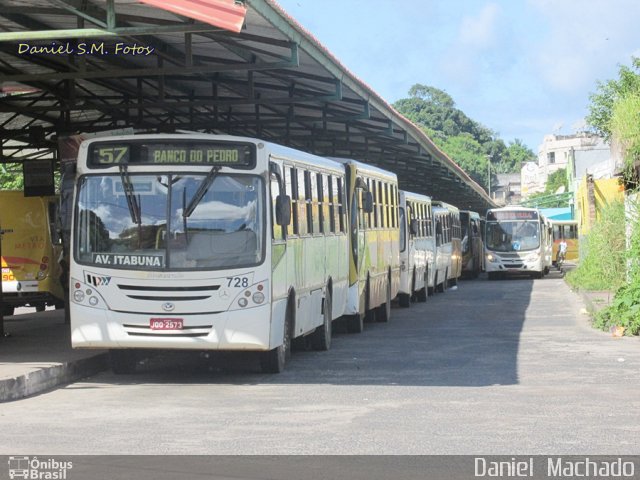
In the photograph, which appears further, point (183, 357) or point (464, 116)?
point (464, 116)

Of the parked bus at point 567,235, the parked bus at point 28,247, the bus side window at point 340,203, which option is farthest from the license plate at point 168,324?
the parked bus at point 567,235

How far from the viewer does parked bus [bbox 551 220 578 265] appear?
66.9m

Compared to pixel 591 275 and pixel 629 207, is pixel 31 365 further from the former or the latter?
pixel 591 275

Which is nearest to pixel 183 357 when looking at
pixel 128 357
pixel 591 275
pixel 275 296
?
pixel 128 357

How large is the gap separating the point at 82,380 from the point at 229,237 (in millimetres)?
2589

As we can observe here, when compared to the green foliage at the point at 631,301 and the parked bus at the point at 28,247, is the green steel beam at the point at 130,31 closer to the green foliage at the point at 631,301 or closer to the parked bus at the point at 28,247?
the green foliage at the point at 631,301

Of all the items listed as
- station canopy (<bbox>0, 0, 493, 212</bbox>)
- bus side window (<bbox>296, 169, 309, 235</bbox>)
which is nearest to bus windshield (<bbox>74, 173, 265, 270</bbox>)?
station canopy (<bbox>0, 0, 493, 212</bbox>)

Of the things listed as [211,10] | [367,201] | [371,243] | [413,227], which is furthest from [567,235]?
[211,10]

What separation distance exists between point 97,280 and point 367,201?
28.9 feet

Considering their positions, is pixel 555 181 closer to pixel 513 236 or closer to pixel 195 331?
pixel 513 236

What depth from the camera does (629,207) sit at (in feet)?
77.3

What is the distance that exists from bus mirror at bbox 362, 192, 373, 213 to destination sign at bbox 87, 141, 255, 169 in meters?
7.90
